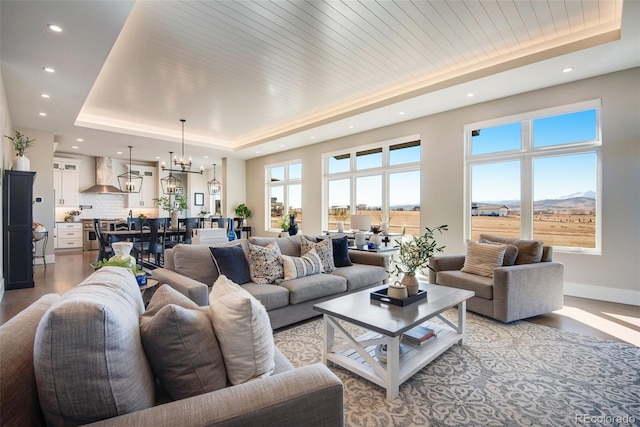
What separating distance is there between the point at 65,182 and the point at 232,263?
8.93m

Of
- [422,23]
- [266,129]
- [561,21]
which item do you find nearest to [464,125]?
[561,21]

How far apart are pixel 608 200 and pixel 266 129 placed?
6399mm

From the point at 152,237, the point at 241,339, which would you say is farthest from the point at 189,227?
the point at 241,339

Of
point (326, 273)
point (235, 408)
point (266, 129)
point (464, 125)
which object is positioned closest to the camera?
point (235, 408)

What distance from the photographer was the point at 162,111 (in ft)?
19.3

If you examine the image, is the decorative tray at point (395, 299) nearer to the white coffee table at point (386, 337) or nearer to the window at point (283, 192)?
the white coffee table at point (386, 337)

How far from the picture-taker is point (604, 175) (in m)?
4.02

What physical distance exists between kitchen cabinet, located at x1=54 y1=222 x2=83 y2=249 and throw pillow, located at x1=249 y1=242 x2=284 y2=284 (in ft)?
27.9

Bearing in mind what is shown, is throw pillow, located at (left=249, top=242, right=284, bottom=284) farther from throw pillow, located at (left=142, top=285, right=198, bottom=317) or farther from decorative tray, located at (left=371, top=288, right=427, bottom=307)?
throw pillow, located at (left=142, top=285, right=198, bottom=317)

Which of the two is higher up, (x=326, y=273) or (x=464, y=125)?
(x=464, y=125)

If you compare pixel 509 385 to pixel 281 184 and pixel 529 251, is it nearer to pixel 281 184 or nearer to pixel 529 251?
pixel 529 251

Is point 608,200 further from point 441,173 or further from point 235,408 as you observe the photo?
point 235,408

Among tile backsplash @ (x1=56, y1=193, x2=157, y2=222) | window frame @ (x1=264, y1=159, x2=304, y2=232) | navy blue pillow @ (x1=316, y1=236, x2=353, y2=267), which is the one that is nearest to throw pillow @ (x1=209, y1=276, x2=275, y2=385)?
navy blue pillow @ (x1=316, y1=236, x2=353, y2=267)

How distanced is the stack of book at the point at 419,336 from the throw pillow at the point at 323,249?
4.64ft
